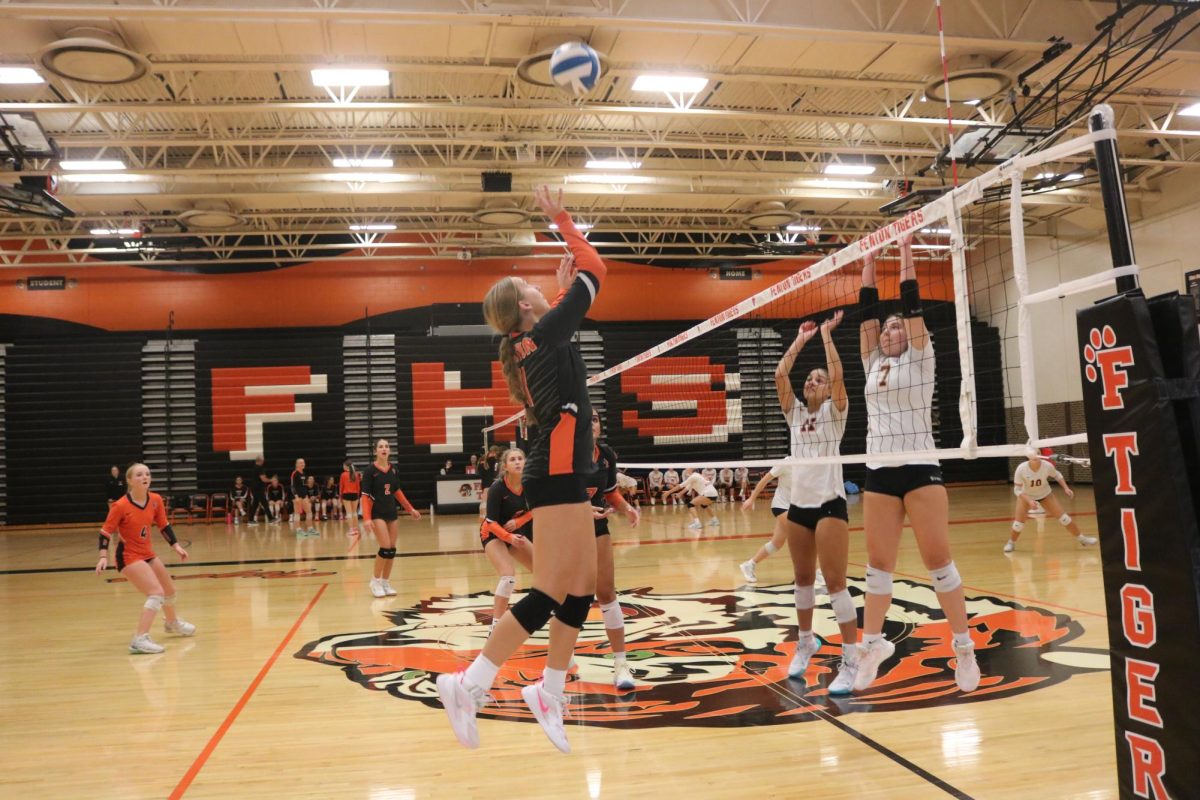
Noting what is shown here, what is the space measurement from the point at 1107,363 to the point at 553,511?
1.95 metres

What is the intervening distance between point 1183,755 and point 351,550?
526 inches

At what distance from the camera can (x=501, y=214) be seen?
19.0 meters

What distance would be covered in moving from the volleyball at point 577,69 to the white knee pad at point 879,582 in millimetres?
3743

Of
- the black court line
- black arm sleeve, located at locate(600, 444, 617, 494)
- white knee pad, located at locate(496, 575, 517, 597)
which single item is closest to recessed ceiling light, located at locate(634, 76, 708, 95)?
black arm sleeve, located at locate(600, 444, 617, 494)

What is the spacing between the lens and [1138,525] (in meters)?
2.44

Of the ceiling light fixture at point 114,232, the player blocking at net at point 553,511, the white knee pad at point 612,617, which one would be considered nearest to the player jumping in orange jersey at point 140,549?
the white knee pad at point 612,617

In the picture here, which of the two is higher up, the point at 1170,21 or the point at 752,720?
the point at 1170,21

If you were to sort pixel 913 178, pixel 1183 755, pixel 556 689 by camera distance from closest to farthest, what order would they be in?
pixel 1183 755
pixel 556 689
pixel 913 178

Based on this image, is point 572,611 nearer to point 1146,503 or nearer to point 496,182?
point 1146,503

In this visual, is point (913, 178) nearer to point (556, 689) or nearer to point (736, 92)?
point (736, 92)

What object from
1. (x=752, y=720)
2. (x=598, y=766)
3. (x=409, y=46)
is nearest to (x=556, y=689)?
(x=598, y=766)

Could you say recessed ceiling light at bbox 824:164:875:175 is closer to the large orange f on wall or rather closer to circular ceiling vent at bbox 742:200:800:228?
circular ceiling vent at bbox 742:200:800:228

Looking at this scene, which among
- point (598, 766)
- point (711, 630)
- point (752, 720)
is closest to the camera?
point (598, 766)

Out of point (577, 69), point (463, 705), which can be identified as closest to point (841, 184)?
point (577, 69)
